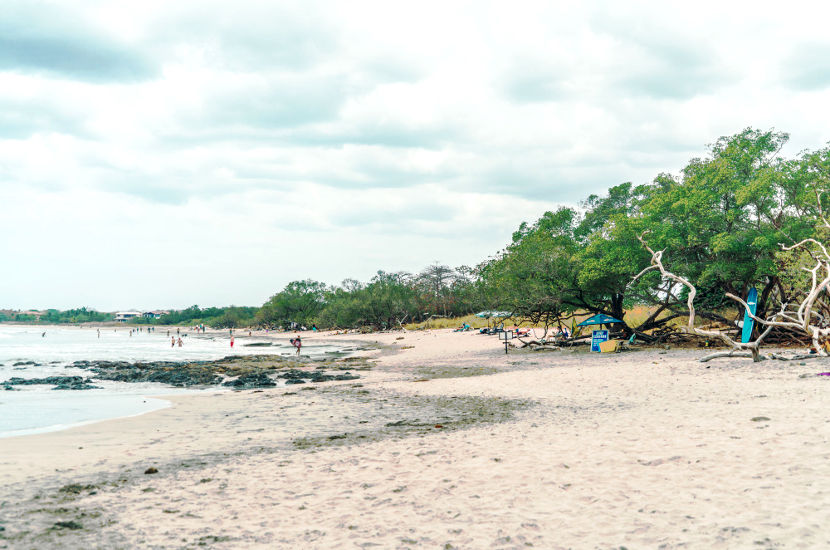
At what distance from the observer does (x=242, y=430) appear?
12.4 meters

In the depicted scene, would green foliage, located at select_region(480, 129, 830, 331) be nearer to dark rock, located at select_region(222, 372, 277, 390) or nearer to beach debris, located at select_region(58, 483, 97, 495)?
dark rock, located at select_region(222, 372, 277, 390)

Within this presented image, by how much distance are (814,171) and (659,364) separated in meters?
10.5

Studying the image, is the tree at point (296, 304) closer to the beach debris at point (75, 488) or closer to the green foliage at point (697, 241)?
the green foliage at point (697, 241)

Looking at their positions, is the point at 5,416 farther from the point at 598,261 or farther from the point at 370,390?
the point at 598,261

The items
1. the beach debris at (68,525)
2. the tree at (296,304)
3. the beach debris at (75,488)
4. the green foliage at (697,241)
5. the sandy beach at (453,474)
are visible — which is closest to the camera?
the sandy beach at (453,474)

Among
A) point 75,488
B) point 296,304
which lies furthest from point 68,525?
point 296,304

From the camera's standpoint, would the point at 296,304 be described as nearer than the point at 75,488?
No

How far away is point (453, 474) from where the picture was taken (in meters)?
8.09

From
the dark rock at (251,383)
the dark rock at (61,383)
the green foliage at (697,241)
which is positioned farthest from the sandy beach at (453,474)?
the dark rock at (61,383)

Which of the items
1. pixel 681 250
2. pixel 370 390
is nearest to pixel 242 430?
pixel 370 390

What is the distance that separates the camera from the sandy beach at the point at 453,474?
5.86m

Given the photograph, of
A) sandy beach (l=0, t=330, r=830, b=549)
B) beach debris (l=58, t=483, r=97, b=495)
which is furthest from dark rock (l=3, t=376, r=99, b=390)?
beach debris (l=58, t=483, r=97, b=495)

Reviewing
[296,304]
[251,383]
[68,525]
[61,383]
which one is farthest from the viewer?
[296,304]

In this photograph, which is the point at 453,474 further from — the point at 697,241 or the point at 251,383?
the point at 697,241
